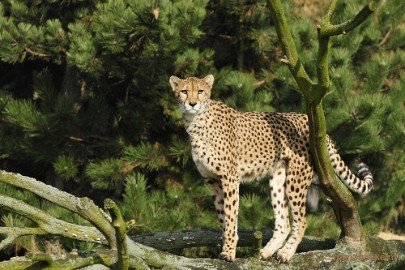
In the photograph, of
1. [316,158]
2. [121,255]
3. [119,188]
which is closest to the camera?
[121,255]

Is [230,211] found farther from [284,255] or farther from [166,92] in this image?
[166,92]

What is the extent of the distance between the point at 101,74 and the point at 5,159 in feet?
7.07

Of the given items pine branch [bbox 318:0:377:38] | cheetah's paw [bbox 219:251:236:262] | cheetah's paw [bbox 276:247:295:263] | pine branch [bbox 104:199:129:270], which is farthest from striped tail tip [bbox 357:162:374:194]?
→ pine branch [bbox 104:199:129:270]

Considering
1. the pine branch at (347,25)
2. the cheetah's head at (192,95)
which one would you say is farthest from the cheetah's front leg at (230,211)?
the pine branch at (347,25)

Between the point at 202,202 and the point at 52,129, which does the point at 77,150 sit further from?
Result: the point at 202,202

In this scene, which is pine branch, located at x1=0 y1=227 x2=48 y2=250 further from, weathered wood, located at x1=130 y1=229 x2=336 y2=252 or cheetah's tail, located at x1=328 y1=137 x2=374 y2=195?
cheetah's tail, located at x1=328 y1=137 x2=374 y2=195

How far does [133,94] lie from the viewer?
11.3 meters

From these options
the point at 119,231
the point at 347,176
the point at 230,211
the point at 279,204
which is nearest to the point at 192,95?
the point at 230,211

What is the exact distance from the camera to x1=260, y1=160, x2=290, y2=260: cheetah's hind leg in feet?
24.5

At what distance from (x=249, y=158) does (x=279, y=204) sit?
1.35 feet

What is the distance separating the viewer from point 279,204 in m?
7.50

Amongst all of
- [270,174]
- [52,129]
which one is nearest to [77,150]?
[52,129]

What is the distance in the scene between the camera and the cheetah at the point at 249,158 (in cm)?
730

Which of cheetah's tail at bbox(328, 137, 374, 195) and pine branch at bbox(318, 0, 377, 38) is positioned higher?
pine branch at bbox(318, 0, 377, 38)
